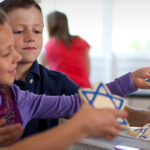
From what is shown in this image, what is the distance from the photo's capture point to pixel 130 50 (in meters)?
3.19

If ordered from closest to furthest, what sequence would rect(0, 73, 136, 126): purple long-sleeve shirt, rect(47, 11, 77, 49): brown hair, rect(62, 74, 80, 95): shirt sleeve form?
1. rect(0, 73, 136, 126): purple long-sleeve shirt
2. rect(62, 74, 80, 95): shirt sleeve
3. rect(47, 11, 77, 49): brown hair

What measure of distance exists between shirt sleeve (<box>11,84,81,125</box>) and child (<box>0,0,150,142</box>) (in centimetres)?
17

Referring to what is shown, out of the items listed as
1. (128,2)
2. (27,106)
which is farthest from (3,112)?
(128,2)

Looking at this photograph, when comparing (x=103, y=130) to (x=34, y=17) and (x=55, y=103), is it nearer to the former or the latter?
(x=55, y=103)

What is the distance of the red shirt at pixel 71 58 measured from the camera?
2.34 m

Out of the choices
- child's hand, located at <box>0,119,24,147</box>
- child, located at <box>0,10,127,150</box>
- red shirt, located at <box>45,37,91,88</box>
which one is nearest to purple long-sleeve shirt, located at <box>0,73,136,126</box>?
child, located at <box>0,10,127,150</box>

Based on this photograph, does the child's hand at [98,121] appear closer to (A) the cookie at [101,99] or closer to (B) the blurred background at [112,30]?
(A) the cookie at [101,99]

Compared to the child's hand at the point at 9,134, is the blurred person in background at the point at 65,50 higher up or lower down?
higher up

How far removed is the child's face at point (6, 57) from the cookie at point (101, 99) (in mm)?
243

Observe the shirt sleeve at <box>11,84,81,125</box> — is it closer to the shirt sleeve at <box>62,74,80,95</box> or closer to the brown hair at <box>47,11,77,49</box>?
the shirt sleeve at <box>62,74,80,95</box>

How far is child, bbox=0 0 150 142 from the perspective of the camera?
0.95 m

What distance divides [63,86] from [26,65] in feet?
0.56

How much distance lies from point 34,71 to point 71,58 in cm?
130

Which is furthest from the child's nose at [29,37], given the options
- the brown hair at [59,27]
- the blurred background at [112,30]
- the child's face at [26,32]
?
the blurred background at [112,30]
